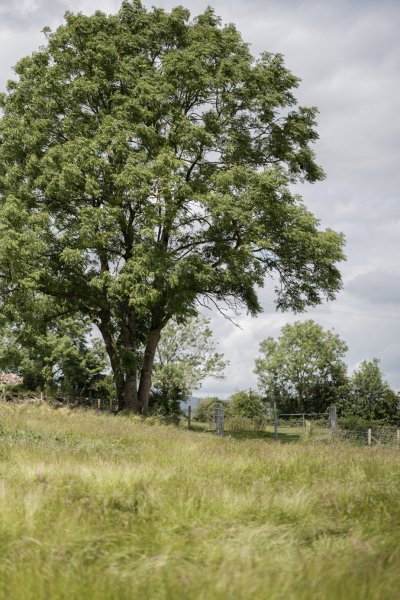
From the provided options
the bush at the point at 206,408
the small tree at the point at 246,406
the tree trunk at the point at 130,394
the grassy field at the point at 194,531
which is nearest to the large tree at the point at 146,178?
the tree trunk at the point at 130,394

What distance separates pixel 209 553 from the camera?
12.5 feet

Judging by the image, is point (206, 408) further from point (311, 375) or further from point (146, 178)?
point (146, 178)

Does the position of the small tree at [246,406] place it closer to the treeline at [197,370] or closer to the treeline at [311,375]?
the treeline at [197,370]

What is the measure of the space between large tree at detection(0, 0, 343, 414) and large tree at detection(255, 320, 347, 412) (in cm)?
4505

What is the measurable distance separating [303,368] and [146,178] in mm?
53343

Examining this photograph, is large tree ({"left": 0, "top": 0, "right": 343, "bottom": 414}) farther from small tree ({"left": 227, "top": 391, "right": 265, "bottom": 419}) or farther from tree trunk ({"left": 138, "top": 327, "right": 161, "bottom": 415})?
small tree ({"left": 227, "top": 391, "right": 265, "bottom": 419})

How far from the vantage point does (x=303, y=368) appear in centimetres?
7050

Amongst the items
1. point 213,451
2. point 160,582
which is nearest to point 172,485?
point 160,582

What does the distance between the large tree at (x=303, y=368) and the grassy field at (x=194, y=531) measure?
61393mm

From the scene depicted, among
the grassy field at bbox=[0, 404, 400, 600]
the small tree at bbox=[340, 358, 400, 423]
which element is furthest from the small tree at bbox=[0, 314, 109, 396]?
the grassy field at bbox=[0, 404, 400, 600]

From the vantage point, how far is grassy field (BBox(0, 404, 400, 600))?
10.4 feet

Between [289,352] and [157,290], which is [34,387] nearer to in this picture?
[157,290]

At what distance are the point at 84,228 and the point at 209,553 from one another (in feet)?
57.7

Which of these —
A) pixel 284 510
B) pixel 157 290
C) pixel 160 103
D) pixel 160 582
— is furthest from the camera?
pixel 160 103
